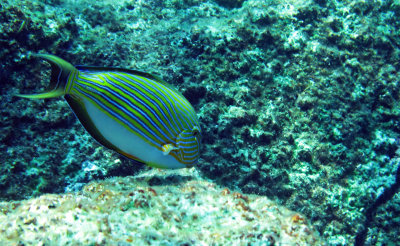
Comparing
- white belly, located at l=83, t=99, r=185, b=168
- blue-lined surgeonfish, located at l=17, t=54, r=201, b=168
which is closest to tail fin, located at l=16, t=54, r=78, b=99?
blue-lined surgeonfish, located at l=17, t=54, r=201, b=168

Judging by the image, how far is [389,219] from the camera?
3.26 m

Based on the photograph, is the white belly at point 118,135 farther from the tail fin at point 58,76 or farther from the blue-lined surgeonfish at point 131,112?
the tail fin at point 58,76

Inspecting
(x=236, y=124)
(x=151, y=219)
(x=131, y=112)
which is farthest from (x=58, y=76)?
(x=236, y=124)

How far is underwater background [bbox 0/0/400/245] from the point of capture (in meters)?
2.05

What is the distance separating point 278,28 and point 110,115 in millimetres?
3324

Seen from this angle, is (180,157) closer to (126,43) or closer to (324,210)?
(324,210)

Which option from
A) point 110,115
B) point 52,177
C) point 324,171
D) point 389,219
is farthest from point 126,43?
point 389,219

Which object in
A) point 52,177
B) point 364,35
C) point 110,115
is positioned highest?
point 364,35

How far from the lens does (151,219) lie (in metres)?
1.84

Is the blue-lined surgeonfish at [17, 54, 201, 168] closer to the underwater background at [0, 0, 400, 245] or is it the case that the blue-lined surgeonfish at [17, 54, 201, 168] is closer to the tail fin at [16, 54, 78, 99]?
the tail fin at [16, 54, 78, 99]

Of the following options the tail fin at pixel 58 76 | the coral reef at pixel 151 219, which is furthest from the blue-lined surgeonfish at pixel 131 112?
the coral reef at pixel 151 219

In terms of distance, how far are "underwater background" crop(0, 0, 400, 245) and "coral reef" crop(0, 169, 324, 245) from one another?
0.05 feet

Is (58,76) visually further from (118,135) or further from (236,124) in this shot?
(236,124)

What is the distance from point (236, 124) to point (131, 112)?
171cm
